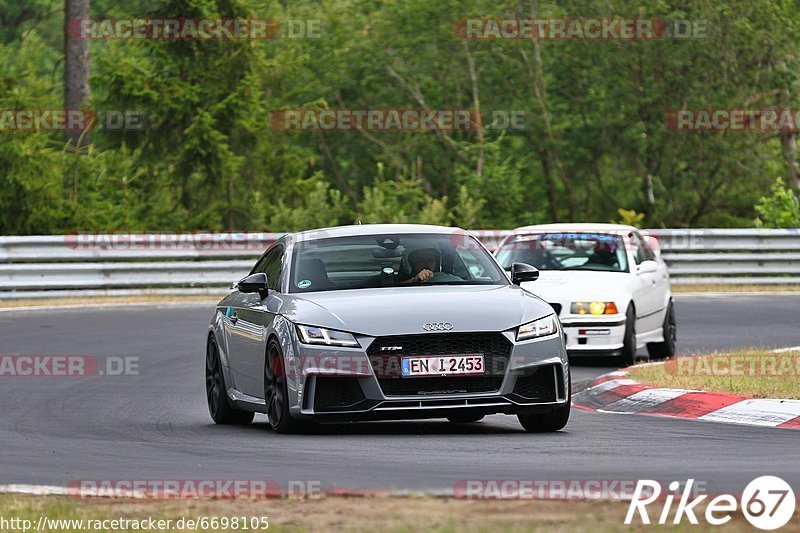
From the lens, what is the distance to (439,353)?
11039 millimetres

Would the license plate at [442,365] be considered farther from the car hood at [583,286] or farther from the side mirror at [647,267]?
the side mirror at [647,267]

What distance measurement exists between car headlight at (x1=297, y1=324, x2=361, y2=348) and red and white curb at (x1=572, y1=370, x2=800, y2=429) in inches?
114

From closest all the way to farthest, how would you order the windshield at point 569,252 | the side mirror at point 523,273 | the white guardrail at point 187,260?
1. the side mirror at point 523,273
2. the windshield at point 569,252
3. the white guardrail at point 187,260

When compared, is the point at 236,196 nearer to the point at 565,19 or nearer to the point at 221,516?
the point at 565,19

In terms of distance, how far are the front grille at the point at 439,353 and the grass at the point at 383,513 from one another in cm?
329

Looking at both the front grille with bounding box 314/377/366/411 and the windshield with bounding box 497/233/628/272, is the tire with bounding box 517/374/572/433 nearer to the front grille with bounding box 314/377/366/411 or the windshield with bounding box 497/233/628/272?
the front grille with bounding box 314/377/366/411

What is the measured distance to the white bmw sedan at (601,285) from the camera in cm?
1778

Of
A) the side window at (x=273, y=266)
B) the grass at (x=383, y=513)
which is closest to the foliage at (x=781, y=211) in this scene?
the side window at (x=273, y=266)

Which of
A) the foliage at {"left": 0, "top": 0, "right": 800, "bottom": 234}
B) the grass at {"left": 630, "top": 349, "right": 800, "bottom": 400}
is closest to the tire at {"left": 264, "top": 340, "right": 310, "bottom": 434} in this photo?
the grass at {"left": 630, "top": 349, "right": 800, "bottom": 400}

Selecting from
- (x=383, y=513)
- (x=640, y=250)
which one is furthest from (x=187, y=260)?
(x=383, y=513)

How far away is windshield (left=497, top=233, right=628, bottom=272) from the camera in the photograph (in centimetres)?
1883

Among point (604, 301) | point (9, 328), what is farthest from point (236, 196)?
point (604, 301)

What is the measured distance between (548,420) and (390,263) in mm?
1664

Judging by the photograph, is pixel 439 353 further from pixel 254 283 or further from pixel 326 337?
pixel 254 283
